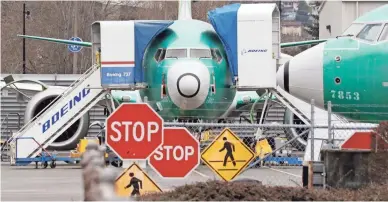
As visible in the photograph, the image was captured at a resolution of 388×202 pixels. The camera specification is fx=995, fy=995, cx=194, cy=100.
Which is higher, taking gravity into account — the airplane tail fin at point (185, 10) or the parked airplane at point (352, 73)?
the airplane tail fin at point (185, 10)

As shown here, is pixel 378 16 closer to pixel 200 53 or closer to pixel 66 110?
pixel 200 53

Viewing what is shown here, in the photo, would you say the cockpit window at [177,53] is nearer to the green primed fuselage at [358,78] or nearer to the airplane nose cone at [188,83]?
the airplane nose cone at [188,83]

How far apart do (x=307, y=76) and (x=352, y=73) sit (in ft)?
2.37

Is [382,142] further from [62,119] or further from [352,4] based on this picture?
[352,4]

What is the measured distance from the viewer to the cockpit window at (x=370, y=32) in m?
16.1

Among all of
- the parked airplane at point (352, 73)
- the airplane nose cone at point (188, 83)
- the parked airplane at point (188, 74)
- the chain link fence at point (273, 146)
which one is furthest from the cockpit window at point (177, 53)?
the parked airplane at point (352, 73)

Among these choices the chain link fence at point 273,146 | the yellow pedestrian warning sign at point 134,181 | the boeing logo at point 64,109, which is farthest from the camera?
the boeing logo at point 64,109

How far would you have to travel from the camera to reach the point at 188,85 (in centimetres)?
2547

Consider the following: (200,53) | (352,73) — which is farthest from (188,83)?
(352,73)

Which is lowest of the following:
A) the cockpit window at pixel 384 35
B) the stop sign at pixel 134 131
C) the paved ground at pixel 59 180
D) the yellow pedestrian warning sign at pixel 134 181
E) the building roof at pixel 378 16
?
the paved ground at pixel 59 180

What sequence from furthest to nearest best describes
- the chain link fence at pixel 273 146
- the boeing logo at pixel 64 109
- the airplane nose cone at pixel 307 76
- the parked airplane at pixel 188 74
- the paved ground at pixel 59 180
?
1. the boeing logo at pixel 64 109
2. the parked airplane at pixel 188 74
3. the chain link fence at pixel 273 146
4. the paved ground at pixel 59 180
5. the airplane nose cone at pixel 307 76

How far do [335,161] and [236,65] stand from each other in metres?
12.7

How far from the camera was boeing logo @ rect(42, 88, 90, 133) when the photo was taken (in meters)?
28.4

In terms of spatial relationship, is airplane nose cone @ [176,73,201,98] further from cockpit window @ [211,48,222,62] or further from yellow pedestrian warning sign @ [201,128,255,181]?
yellow pedestrian warning sign @ [201,128,255,181]
